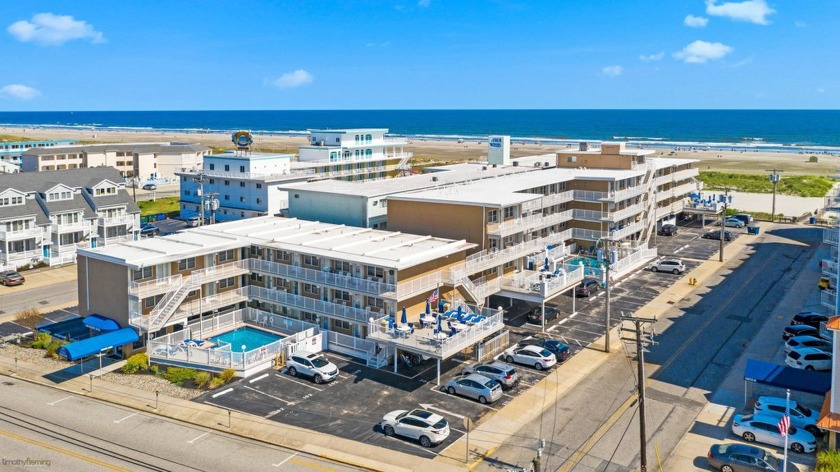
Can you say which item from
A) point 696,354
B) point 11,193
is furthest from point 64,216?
point 696,354

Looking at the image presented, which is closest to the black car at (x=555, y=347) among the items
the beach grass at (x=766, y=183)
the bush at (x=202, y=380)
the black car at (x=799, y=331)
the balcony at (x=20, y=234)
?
the black car at (x=799, y=331)

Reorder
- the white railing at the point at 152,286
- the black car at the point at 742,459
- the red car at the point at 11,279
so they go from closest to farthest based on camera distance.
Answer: the black car at the point at 742,459, the white railing at the point at 152,286, the red car at the point at 11,279

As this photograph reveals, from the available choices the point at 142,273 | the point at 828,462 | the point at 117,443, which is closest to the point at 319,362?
the point at 117,443

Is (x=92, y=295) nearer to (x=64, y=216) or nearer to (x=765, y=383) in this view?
(x=64, y=216)

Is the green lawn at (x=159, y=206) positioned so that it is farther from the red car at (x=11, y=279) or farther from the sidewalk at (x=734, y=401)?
the sidewalk at (x=734, y=401)

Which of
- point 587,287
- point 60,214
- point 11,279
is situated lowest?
point 587,287

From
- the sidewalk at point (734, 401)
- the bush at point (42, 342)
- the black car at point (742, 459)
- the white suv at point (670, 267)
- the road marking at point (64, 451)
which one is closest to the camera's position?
the black car at point (742, 459)

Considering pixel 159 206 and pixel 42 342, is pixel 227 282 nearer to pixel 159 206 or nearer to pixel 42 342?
pixel 42 342
